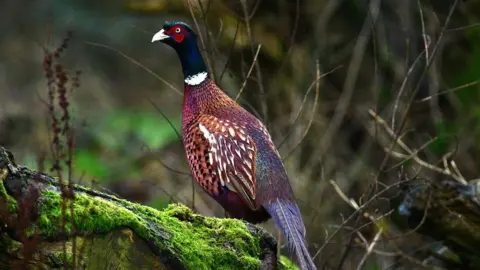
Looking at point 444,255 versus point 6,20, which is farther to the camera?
point 6,20

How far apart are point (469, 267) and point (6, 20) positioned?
32.8 feet

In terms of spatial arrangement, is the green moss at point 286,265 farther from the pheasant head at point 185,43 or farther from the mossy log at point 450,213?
the pheasant head at point 185,43

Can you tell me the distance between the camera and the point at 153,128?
37.0 feet

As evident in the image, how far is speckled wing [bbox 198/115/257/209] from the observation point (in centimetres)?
525

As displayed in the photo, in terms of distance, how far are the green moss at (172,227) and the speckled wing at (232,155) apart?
2.74 feet

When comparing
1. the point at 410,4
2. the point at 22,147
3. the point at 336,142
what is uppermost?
the point at 22,147

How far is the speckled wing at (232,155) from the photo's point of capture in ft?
17.2

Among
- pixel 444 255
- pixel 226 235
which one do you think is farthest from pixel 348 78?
pixel 226 235

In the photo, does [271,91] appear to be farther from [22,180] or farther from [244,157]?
[22,180]

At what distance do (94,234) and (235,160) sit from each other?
1.87 m

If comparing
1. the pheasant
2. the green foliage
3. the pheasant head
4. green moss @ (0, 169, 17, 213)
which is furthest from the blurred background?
green moss @ (0, 169, 17, 213)

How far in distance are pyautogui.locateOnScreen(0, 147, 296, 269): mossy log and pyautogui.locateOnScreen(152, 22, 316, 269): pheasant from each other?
2.94 feet

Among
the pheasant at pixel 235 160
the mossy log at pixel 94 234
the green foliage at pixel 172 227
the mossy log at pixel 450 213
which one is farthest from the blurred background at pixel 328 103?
the mossy log at pixel 94 234

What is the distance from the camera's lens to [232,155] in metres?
5.30
